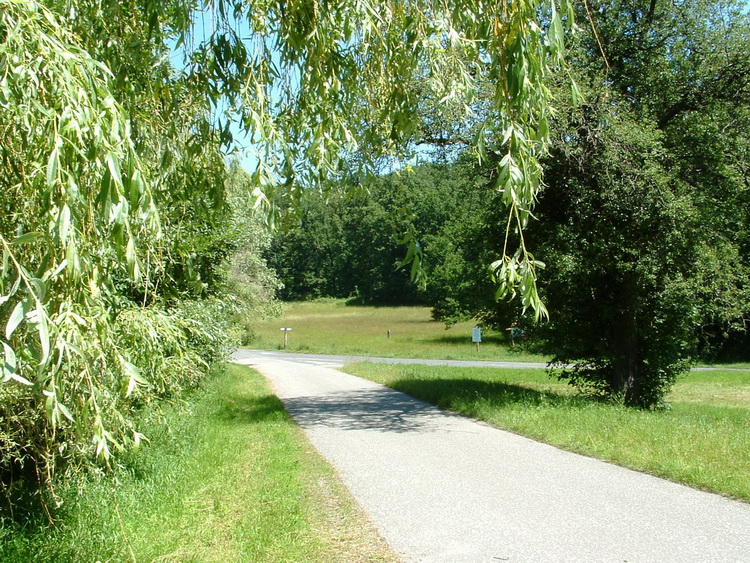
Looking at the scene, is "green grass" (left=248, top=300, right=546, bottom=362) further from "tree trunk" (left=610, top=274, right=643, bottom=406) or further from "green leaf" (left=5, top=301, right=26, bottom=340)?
"green leaf" (left=5, top=301, right=26, bottom=340)

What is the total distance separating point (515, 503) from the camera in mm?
6336

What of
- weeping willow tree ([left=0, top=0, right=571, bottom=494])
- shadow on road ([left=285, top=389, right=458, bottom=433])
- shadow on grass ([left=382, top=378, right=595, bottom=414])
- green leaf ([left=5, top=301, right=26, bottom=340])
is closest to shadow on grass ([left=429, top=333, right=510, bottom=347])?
shadow on grass ([left=382, top=378, right=595, bottom=414])

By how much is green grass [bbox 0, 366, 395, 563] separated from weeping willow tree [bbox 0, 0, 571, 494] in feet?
2.28

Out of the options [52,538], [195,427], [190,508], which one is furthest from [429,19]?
[195,427]

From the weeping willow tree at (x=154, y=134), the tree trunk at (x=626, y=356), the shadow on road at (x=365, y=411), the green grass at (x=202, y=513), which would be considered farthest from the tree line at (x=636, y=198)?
the weeping willow tree at (x=154, y=134)

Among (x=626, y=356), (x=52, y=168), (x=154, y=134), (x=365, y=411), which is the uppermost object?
(x=154, y=134)

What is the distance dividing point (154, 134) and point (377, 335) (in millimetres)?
46534

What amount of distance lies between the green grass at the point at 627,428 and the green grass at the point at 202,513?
344 cm

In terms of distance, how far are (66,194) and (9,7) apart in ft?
3.52

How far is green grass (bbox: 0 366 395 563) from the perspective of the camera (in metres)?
5.05

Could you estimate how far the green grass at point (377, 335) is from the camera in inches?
1428

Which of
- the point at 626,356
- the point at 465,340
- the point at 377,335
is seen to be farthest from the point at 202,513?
the point at 377,335

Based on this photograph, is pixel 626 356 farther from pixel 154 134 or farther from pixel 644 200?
pixel 154 134

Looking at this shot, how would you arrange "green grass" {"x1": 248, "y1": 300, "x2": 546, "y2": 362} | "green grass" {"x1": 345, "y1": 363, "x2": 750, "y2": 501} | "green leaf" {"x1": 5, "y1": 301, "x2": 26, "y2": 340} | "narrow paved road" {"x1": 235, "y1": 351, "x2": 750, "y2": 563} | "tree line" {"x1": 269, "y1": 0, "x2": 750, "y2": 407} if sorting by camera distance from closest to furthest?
"green leaf" {"x1": 5, "y1": 301, "x2": 26, "y2": 340}
"narrow paved road" {"x1": 235, "y1": 351, "x2": 750, "y2": 563}
"green grass" {"x1": 345, "y1": 363, "x2": 750, "y2": 501}
"tree line" {"x1": 269, "y1": 0, "x2": 750, "y2": 407}
"green grass" {"x1": 248, "y1": 300, "x2": 546, "y2": 362}
